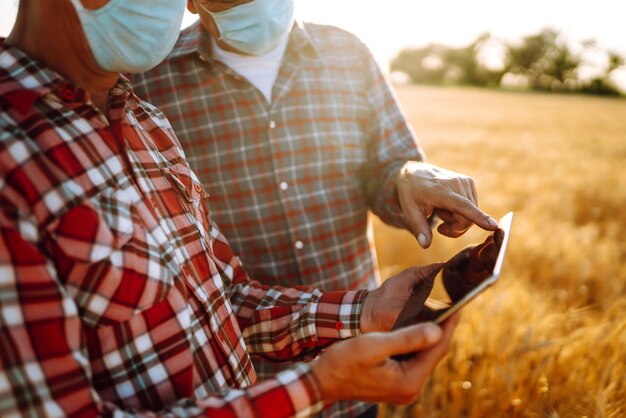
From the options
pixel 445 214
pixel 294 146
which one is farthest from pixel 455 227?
pixel 294 146

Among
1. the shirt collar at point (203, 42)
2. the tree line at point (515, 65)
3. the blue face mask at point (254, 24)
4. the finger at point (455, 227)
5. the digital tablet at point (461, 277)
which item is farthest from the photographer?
the tree line at point (515, 65)

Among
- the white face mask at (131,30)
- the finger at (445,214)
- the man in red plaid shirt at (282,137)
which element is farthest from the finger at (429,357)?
the white face mask at (131,30)

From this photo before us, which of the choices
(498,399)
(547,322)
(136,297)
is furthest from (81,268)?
(547,322)

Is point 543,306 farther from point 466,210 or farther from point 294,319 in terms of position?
point 294,319

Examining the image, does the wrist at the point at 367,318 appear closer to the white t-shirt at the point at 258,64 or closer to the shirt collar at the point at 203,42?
the white t-shirt at the point at 258,64

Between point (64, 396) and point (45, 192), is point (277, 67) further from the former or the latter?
point (64, 396)

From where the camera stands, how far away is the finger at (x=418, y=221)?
52.0 inches

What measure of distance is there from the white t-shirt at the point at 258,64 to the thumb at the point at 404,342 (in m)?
1.05

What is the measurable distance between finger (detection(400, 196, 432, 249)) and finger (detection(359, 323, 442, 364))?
1.55ft

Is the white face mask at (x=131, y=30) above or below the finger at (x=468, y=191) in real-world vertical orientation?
above

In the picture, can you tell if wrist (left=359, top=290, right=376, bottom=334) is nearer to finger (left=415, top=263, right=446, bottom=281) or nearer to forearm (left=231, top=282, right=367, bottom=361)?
forearm (left=231, top=282, right=367, bottom=361)

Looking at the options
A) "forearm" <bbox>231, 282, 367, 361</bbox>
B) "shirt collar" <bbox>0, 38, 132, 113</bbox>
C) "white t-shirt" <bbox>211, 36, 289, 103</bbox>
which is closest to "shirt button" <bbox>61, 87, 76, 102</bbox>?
"shirt collar" <bbox>0, 38, 132, 113</bbox>

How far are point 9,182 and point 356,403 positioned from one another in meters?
1.36

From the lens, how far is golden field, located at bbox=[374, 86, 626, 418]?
1712mm
